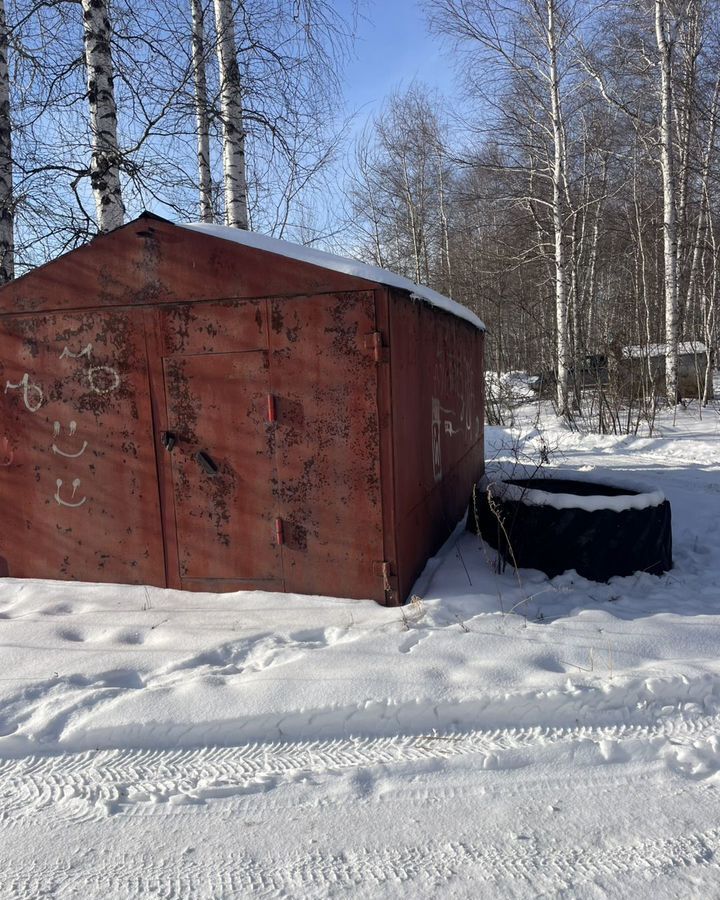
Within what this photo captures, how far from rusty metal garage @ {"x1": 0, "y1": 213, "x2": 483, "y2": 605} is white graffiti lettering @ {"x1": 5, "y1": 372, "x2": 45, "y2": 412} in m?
0.02

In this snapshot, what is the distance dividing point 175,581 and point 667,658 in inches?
117

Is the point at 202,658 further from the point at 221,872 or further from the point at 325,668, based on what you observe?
the point at 221,872

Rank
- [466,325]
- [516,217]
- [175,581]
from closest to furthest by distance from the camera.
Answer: [175,581] < [466,325] < [516,217]

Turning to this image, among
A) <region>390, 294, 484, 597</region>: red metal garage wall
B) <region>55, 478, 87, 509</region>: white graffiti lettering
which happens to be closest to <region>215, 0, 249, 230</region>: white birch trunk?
<region>390, 294, 484, 597</region>: red metal garage wall

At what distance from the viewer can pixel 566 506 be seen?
4477 mm

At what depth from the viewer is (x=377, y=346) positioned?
3838mm

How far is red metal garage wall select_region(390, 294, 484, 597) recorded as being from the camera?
A: 4.09 m

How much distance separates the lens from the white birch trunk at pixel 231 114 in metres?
8.46

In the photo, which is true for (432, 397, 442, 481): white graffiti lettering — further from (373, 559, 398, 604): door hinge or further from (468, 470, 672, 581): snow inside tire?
(373, 559, 398, 604): door hinge

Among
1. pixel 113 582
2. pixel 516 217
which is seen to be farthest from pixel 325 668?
pixel 516 217

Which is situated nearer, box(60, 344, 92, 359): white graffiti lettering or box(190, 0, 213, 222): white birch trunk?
box(60, 344, 92, 359): white graffiti lettering

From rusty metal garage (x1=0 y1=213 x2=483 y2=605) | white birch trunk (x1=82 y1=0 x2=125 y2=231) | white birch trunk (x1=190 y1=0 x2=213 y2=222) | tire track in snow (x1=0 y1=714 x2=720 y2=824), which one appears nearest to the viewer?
tire track in snow (x1=0 y1=714 x2=720 y2=824)

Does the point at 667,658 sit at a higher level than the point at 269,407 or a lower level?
lower

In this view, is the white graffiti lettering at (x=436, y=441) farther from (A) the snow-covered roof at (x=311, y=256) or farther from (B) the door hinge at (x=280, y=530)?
(B) the door hinge at (x=280, y=530)
